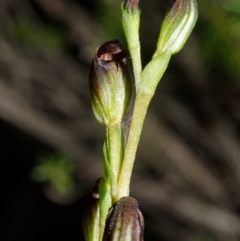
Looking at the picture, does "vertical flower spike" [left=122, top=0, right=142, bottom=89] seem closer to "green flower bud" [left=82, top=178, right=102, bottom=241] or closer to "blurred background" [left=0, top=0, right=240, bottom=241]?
"green flower bud" [left=82, top=178, right=102, bottom=241]

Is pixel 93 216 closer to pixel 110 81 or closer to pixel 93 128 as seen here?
pixel 110 81

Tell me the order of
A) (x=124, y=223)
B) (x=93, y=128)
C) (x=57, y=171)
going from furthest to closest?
(x=93, y=128) < (x=57, y=171) < (x=124, y=223)

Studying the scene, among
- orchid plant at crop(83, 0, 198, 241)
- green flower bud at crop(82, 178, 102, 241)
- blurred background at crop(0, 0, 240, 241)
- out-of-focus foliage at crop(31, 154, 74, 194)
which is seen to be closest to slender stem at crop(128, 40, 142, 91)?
orchid plant at crop(83, 0, 198, 241)

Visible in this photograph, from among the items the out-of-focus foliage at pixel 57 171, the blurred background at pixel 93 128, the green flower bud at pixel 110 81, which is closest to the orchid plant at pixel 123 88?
the green flower bud at pixel 110 81

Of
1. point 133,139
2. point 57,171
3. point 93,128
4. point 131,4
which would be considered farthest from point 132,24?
point 93,128

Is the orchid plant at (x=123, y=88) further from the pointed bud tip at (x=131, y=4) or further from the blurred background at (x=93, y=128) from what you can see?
the blurred background at (x=93, y=128)

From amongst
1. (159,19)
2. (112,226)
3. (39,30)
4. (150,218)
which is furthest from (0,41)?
(112,226)

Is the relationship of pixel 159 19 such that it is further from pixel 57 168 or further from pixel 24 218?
pixel 24 218

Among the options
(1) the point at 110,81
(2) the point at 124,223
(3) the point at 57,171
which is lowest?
(2) the point at 124,223
